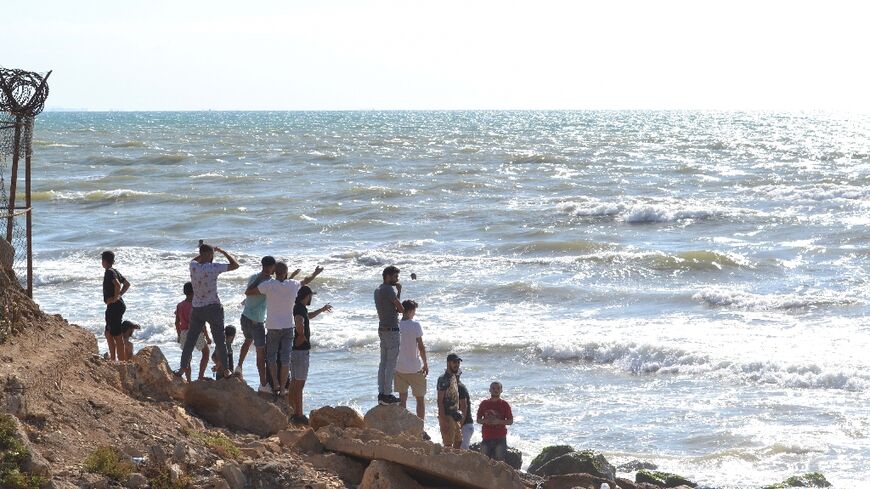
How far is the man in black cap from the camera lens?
10633 millimetres

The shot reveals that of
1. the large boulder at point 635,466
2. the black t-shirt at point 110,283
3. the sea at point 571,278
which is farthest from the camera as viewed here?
the sea at point 571,278

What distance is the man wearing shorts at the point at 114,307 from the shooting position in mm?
11219

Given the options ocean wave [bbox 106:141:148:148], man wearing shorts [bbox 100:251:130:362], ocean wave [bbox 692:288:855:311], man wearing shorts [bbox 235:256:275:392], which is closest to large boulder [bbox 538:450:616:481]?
man wearing shorts [bbox 235:256:275:392]

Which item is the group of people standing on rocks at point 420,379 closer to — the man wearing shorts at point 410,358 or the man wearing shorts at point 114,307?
the man wearing shorts at point 410,358

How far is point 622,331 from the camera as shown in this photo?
19266 millimetres

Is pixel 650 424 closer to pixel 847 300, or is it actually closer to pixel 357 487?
pixel 357 487

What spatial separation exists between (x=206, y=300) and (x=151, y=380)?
104 cm

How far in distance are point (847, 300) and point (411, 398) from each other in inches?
441

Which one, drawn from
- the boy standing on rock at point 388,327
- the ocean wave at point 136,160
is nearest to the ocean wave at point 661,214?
the boy standing on rock at point 388,327

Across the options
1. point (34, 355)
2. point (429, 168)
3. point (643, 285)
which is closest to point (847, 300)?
point (643, 285)

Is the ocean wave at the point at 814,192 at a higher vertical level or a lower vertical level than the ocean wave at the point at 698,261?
higher

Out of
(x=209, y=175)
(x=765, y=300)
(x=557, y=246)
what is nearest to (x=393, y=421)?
(x=765, y=300)

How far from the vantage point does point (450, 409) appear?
421 inches

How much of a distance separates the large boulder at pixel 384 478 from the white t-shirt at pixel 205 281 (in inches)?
106
